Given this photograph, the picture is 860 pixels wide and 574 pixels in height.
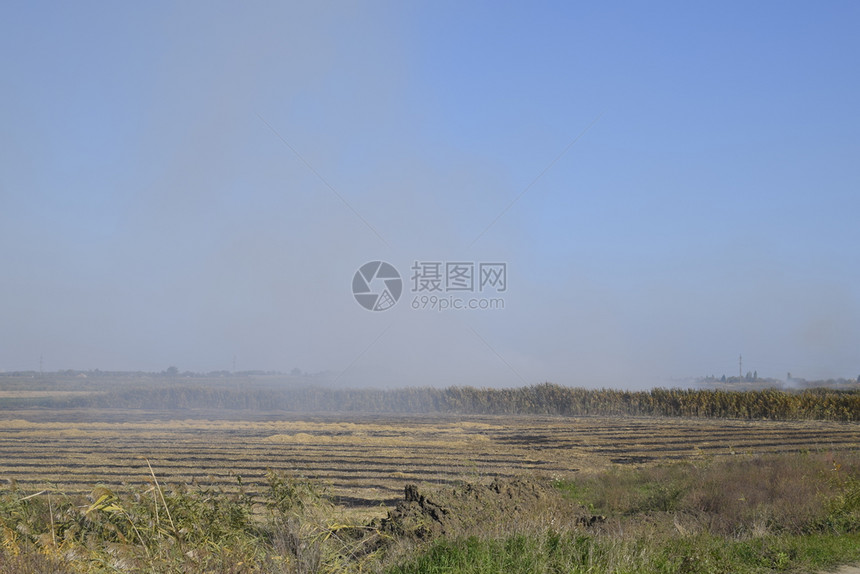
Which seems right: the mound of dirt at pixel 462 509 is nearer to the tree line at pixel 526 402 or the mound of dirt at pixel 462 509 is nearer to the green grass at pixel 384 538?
the green grass at pixel 384 538

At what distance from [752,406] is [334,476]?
36677 millimetres

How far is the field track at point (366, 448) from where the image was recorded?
20062mm

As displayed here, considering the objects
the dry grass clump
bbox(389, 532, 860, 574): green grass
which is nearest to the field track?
the dry grass clump

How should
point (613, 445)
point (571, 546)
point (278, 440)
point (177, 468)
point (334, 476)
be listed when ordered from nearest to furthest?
1. point (571, 546)
2. point (334, 476)
3. point (177, 468)
4. point (613, 445)
5. point (278, 440)

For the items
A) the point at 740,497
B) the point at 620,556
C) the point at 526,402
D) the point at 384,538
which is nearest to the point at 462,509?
the point at 384,538

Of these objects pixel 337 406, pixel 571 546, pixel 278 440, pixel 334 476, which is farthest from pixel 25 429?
pixel 571 546

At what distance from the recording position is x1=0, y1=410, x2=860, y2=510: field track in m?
20.1

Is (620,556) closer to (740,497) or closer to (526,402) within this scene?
(740,497)

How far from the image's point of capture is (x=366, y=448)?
2858cm

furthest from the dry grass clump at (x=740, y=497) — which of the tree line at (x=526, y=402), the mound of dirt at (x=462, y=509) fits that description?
the tree line at (x=526, y=402)

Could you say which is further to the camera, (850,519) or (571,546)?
(850,519)

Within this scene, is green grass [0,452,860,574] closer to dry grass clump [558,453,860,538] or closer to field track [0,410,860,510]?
dry grass clump [558,453,860,538]

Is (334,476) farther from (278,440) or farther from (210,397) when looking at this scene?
(210,397)

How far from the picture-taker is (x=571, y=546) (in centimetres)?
752
